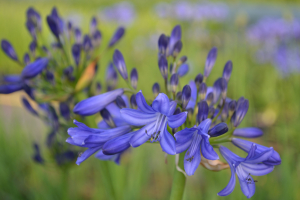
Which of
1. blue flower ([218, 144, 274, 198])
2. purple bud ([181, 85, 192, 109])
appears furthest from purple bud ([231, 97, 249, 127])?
purple bud ([181, 85, 192, 109])

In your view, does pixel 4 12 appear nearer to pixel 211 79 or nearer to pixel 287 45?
pixel 211 79

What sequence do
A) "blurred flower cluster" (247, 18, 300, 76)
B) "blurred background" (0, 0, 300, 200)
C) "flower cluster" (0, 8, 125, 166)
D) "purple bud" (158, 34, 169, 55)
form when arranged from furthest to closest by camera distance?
1. "blurred flower cluster" (247, 18, 300, 76)
2. "blurred background" (0, 0, 300, 200)
3. "flower cluster" (0, 8, 125, 166)
4. "purple bud" (158, 34, 169, 55)

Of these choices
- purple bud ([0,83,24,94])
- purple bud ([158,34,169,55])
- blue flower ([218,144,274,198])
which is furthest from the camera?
purple bud ([0,83,24,94])

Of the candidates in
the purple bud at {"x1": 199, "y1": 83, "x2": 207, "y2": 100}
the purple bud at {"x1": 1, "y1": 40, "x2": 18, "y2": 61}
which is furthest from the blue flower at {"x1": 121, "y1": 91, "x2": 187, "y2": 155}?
the purple bud at {"x1": 1, "y1": 40, "x2": 18, "y2": 61}

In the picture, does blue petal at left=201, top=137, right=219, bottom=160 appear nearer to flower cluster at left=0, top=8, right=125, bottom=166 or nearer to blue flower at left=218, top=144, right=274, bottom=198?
blue flower at left=218, top=144, right=274, bottom=198

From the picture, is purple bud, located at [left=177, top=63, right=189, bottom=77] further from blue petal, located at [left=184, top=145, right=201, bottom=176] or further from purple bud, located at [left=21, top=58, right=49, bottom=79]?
purple bud, located at [left=21, top=58, right=49, bottom=79]

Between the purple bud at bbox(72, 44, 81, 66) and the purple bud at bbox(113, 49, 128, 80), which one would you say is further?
the purple bud at bbox(72, 44, 81, 66)

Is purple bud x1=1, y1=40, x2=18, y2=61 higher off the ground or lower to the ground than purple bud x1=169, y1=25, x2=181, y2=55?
lower
